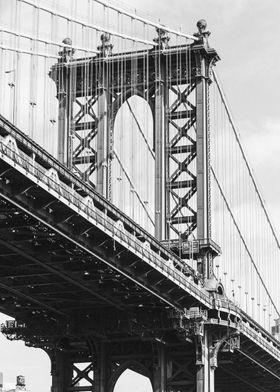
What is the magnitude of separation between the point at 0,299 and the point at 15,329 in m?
5.36

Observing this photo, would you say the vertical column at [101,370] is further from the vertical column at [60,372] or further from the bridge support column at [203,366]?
the bridge support column at [203,366]

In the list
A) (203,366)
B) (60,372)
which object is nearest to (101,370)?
(60,372)

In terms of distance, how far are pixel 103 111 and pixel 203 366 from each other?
623 inches

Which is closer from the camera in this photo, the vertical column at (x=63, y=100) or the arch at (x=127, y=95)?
the vertical column at (x=63, y=100)

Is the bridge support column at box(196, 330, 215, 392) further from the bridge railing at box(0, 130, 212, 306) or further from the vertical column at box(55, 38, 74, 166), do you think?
the vertical column at box(55, 38, 74, 166)

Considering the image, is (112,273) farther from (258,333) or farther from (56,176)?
(258,333)

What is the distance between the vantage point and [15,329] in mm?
76188

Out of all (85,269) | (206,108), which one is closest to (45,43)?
(85,269)

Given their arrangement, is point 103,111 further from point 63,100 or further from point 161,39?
point 161,39

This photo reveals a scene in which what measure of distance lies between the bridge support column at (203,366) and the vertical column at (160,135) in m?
6.23

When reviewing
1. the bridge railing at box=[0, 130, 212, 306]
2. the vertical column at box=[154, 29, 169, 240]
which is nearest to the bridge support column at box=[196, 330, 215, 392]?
the bridge railing at box=[0, 130, 212, 306]

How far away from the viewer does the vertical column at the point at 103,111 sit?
3034 inches

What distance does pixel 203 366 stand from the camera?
7412 centimetres

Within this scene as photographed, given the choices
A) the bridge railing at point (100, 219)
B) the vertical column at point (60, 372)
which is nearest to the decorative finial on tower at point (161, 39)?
the bridge railing at point (100, 219)
